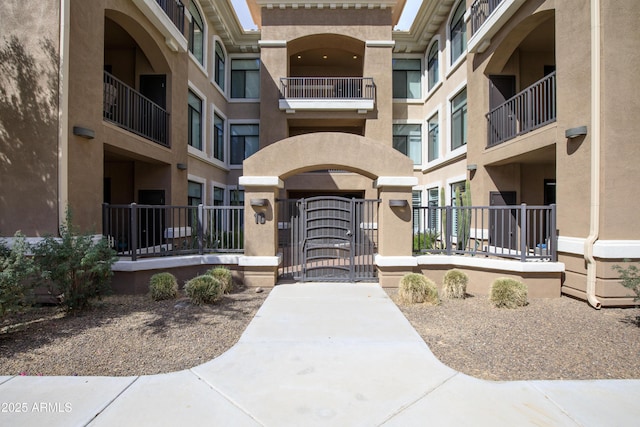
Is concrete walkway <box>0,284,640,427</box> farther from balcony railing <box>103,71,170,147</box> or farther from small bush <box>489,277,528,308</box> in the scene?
balcony railing <box>103,71,170,147</box>

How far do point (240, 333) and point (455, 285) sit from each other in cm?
501

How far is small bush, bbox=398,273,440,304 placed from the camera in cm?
699

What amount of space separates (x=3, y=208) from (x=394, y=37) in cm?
1850

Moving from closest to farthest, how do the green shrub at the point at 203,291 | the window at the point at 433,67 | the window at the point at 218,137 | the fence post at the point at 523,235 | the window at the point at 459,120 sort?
the green shrub at the point at 203,291
the fence post at the point at 523,235
the window at the point at 459,120
the window at the point at 218,137
the window at the point at 433,67

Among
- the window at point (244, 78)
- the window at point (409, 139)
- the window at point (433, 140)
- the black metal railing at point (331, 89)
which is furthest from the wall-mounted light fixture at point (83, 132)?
the window at point (409, 139)

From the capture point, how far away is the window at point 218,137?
16.6 m

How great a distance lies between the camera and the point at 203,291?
269 inches

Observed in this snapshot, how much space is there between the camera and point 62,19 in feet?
22.8

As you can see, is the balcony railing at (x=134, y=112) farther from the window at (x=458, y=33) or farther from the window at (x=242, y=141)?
the window at (x=458, y=33)

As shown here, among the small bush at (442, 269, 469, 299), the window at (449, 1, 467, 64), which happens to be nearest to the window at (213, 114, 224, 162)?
the window at (449, 1, 467, 64)

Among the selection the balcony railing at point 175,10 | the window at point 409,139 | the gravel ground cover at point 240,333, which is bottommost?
the gravel ground cover at point 240,333

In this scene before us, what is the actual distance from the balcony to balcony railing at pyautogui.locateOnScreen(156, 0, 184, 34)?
5.03 metres

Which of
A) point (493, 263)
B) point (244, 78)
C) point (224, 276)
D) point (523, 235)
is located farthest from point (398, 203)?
point (244, 78)

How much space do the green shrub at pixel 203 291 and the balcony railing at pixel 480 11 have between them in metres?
12.7
